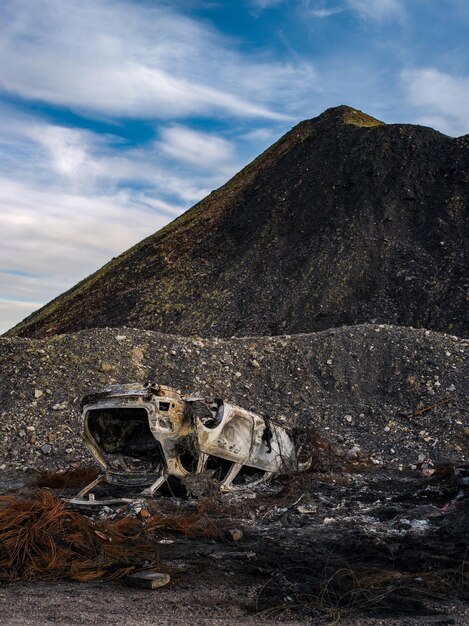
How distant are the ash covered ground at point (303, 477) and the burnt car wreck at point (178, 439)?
0.42 meters

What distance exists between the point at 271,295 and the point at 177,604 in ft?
86.1

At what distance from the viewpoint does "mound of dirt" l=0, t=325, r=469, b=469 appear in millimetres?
13312

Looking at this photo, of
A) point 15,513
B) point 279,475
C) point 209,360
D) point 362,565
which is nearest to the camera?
point 362,565

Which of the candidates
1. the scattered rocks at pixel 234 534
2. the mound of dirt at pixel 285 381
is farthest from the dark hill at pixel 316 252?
the scattered rocks at pixel 234 534

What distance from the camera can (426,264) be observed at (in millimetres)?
30906

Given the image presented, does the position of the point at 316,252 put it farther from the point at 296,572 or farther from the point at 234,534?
the point at 296,572

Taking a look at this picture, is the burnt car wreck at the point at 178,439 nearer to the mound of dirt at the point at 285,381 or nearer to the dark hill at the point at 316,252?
the mound of dirt at the point at 285,381

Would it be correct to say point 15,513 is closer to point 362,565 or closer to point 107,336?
point 362,565

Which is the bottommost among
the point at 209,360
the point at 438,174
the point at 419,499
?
the point at 419,499

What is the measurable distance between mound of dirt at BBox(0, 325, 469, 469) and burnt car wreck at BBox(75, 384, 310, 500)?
315 cm

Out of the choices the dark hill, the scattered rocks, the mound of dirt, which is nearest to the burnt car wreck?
the scattered rocks

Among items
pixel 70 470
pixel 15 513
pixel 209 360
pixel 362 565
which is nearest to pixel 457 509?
pixel 362 565

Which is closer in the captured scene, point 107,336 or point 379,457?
point 379,457

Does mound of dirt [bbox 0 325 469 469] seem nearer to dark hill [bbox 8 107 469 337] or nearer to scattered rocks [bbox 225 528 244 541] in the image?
scattered rocks [bbox 225 528 244 541]
